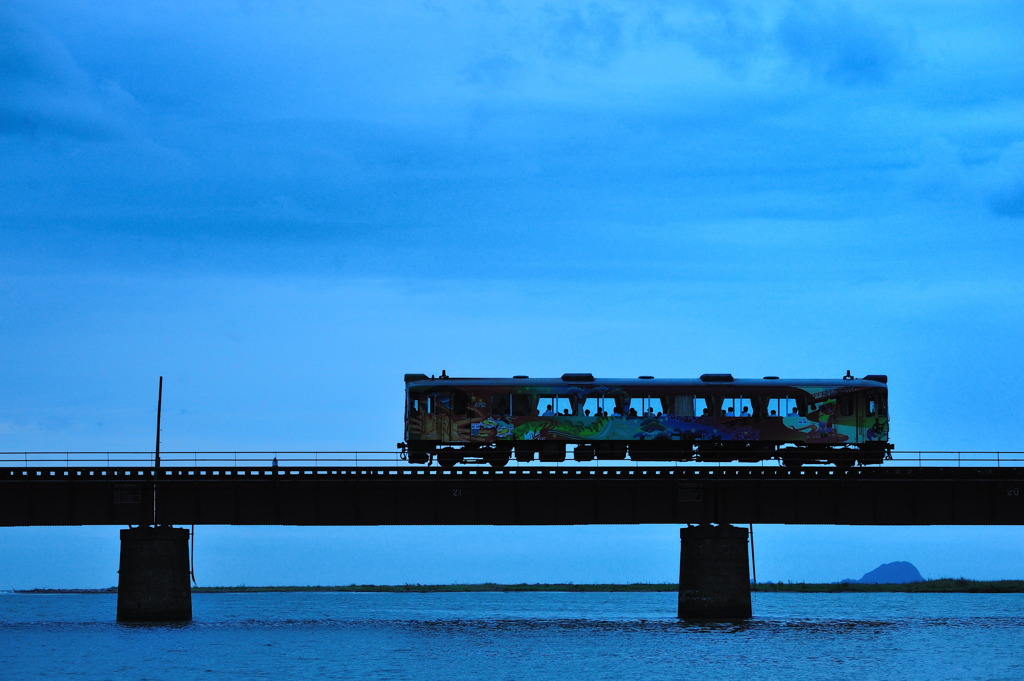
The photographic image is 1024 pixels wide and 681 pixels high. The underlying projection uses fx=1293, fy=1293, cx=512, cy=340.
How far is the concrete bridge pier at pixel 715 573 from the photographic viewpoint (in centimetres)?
5622

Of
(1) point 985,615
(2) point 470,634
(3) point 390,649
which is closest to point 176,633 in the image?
(3) point 390,649

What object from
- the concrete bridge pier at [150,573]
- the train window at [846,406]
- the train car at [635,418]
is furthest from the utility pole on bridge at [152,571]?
the train window at [846,406]

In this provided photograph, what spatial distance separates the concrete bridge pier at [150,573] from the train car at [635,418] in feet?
36.6

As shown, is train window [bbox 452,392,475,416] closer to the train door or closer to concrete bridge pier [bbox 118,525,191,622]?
the train door

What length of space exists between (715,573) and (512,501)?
9.44 meters

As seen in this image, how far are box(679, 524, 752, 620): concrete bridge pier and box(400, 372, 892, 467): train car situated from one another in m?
3.36

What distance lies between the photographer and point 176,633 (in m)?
54.6

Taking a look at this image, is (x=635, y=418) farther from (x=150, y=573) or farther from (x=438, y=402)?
(x=150, y=573)

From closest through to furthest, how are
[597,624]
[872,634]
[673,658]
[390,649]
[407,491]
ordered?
[673,658] < [390,649] < [407,491] < [872,634] < [597,624]

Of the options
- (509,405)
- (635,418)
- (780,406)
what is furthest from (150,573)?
(780,406)

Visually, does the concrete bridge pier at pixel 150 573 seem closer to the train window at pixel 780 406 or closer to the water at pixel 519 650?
the water at pixel 519 650

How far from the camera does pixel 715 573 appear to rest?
56656 millimetres

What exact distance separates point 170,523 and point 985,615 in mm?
52191

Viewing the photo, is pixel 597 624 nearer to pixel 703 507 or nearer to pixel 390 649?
pixel 703 507
